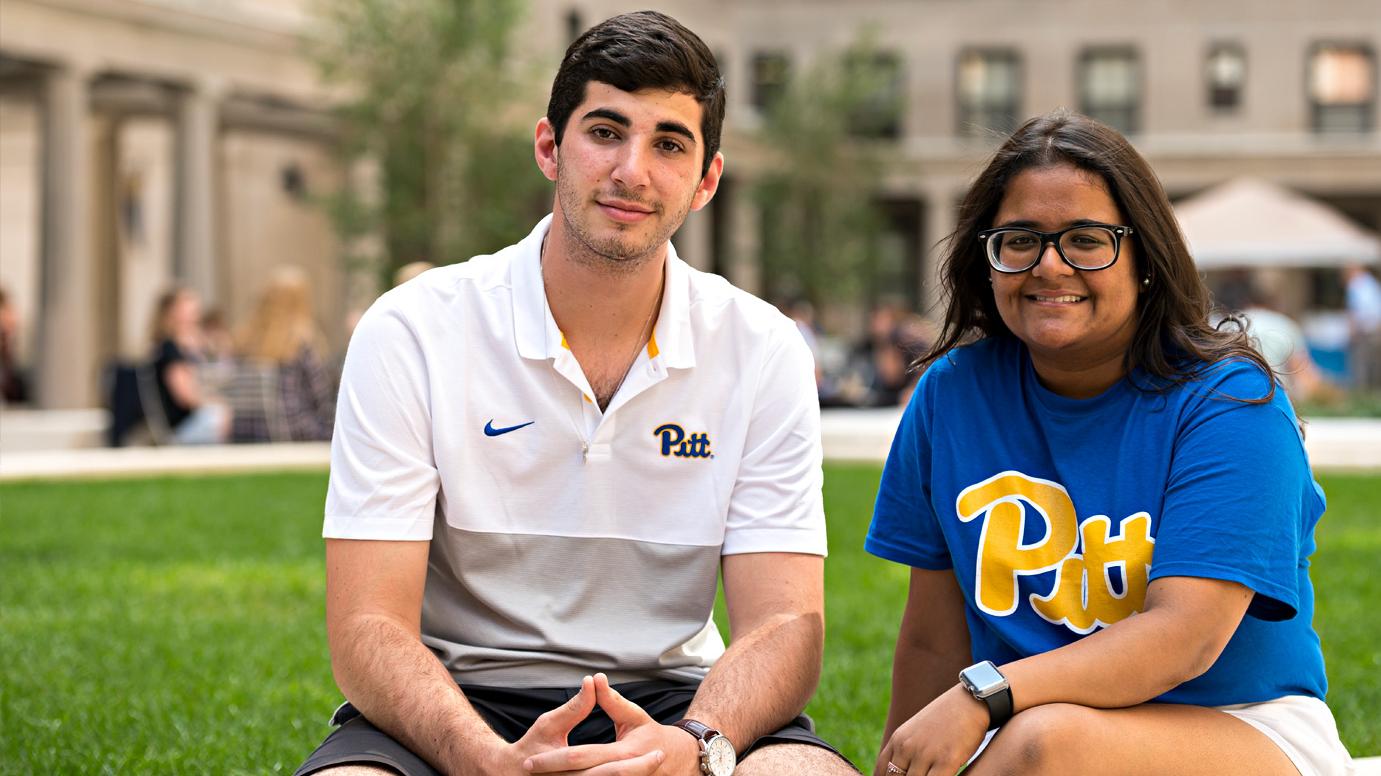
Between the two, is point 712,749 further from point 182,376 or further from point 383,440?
point 182,376

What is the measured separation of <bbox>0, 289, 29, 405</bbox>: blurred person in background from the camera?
63.5ft

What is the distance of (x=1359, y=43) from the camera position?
37312 millimetres

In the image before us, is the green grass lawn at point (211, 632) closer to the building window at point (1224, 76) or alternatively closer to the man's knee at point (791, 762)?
the man's knee at point (791, 762)

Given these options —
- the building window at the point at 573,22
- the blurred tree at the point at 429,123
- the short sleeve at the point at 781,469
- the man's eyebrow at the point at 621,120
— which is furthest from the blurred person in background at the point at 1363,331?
the man's eyebrow at the point at 621,120

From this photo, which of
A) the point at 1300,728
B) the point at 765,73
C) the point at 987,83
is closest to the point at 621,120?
the point at 1300,728

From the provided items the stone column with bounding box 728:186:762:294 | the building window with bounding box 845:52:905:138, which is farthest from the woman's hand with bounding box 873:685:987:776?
the building window with bounding box 845:52:905:138

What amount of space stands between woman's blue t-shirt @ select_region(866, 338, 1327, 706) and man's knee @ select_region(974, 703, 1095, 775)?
0.21 meters

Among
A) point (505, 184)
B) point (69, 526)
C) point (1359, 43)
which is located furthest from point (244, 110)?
point (1359, 43)

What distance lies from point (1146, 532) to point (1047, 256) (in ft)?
1.75

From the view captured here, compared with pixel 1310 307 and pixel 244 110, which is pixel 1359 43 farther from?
pixel 244 110

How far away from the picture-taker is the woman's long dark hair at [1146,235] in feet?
9.62

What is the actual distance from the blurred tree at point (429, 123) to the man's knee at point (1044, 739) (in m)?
18.5

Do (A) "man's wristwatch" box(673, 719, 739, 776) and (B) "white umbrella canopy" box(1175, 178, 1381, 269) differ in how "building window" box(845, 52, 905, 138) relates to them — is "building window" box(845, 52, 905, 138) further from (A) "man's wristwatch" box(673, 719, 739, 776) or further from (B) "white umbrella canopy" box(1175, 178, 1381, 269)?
(A) "man's wristwatch" box(673, 719, 739, 776)

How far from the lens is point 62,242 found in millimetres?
18500
